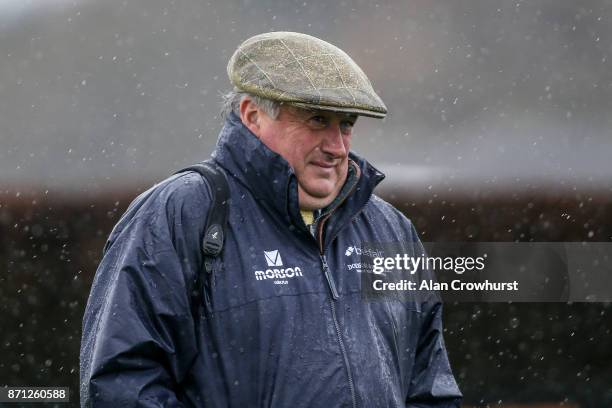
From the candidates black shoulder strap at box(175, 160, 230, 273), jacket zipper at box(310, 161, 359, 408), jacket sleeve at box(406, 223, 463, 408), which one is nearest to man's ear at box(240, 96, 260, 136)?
black shoulder strap at box(175, 160, 230, 273)

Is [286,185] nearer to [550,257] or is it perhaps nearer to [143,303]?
[143,303]

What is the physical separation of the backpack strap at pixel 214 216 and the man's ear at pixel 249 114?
5.3 inches

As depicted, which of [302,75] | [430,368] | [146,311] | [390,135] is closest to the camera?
[146,311]

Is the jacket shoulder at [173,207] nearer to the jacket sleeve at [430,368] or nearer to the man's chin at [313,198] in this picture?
the man's chin at [313,198]

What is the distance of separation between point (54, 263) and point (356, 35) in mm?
1448

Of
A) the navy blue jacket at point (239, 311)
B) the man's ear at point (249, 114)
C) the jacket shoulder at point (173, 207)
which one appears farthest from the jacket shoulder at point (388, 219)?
the jacket shoulder at point (173, 207)

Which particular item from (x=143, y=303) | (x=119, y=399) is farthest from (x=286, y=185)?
(x=119, y=399)

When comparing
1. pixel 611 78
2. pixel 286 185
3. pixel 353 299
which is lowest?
pixel 353 299

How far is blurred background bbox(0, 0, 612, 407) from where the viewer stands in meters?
4.36

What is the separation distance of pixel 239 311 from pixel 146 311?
0.21 m

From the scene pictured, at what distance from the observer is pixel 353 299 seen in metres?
2.73

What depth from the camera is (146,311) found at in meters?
2.51

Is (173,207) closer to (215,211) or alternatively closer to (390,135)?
(215,211)

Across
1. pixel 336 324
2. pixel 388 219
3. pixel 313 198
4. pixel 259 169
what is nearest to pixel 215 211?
pixel 259 169
